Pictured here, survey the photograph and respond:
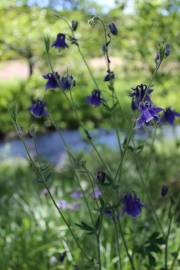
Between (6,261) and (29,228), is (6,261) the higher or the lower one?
the lower one

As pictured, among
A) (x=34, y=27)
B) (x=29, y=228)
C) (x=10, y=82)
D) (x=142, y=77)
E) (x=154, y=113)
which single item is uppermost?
(x=10, y=82)

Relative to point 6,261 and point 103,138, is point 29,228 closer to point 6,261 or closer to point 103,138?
point 6,261

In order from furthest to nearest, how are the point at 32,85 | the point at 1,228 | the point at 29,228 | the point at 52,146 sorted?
the point at 52,146
the point at 32,85
the point at 1,228
the point at 29,228

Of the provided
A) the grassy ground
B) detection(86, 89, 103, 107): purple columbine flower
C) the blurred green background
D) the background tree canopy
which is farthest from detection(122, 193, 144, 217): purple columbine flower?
the background tree canopy

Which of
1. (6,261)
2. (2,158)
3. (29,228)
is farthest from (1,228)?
(2,158)

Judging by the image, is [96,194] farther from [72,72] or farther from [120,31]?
[120,31]

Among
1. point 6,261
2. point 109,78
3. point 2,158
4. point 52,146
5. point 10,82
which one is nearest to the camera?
point 109,78

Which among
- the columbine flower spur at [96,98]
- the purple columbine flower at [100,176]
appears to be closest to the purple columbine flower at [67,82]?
the columbine flower spur at [96,98]

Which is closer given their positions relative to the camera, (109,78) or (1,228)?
(109,78)
